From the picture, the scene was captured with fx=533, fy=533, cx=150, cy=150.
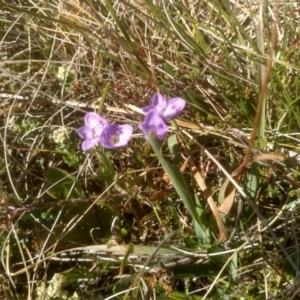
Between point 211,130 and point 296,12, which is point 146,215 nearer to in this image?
point 211,130

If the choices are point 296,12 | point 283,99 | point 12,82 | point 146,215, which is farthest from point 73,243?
point 296,12

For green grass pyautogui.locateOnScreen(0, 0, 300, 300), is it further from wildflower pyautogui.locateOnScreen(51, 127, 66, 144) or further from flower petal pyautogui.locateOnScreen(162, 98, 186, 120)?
flower petal pyautogui.locateOnScreen(162, 98, 186, 120)

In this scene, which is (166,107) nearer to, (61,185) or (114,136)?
(114,136)

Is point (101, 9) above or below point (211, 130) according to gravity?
above

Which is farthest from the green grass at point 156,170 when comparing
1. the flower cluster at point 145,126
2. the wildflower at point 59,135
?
the flower cluster at point 145,126

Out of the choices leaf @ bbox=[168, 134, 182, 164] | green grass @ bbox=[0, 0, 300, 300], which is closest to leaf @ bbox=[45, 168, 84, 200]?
green grass @ bbox=[0, 0, 300, 300]

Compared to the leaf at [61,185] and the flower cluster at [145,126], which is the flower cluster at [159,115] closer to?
the flower cluster at [145,126]
